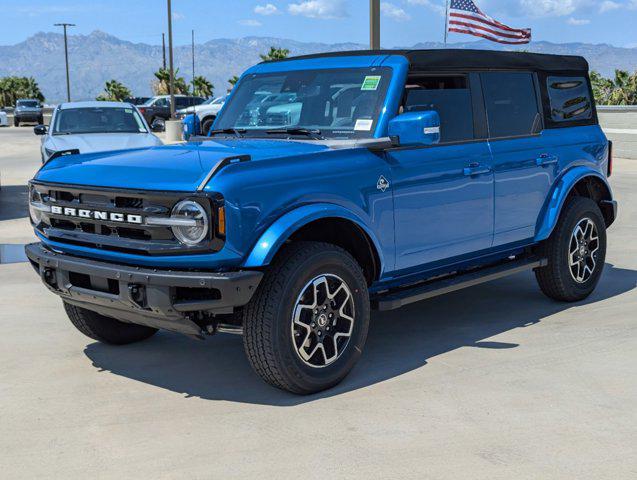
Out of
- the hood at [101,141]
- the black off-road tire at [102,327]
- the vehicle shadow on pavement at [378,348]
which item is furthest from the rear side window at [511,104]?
the hood at [101,141]

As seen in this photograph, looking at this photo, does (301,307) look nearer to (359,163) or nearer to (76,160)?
(359,163)

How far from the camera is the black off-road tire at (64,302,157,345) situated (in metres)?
5.79

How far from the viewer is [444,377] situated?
17.0ft

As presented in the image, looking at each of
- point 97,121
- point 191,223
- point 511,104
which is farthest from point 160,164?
point 97,121

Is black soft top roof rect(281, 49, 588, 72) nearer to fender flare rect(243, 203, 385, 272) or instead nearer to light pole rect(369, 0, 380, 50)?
fender flare rect(243, 203, 385, 272)

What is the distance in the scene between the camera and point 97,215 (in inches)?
189

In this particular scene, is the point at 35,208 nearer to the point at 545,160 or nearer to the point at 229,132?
the point at 229,132

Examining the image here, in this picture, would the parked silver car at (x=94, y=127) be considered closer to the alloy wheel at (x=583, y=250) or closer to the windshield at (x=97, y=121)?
the windshield at (x=97, y=121)

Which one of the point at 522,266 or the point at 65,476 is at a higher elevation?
the point at 522,266

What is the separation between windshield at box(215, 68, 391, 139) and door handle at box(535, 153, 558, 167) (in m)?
1.55

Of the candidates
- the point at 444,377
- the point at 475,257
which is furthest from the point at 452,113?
the point at 444,377

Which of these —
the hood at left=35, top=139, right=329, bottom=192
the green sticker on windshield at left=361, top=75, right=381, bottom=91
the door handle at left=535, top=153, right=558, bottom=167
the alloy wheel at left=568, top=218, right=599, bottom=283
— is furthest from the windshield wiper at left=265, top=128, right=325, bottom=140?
the alloy wheel at left=568, top=218, right=599, bottom=283

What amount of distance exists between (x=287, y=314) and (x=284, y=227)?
0.45m

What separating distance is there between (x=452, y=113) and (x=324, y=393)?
83.9 inches
